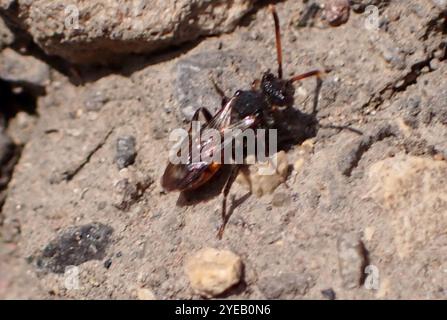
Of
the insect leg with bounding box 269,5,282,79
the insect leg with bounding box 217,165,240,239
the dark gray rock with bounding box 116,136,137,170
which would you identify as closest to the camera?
the insect leg with bounding box 217,165,240,239

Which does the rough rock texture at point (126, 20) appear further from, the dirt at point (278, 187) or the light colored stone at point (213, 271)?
the light colored stone at point (213, 271)

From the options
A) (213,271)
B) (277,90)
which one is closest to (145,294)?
(213,271)

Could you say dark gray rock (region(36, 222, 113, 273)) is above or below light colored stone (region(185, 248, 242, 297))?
above

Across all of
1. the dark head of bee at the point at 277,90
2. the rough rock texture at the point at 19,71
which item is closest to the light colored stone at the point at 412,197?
the dark head of bee at the point at 277,90

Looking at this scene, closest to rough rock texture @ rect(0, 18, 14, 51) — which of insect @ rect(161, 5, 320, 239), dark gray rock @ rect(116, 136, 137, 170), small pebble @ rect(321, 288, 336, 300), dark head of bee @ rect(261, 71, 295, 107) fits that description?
dark gray rock @ rect(116, 136, 137, 170)

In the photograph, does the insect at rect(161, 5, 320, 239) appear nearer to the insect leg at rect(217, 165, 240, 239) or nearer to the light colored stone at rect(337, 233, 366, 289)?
the insect leg at rect(217, 165, 240, 239)

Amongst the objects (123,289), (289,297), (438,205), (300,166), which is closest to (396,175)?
(438,205)
